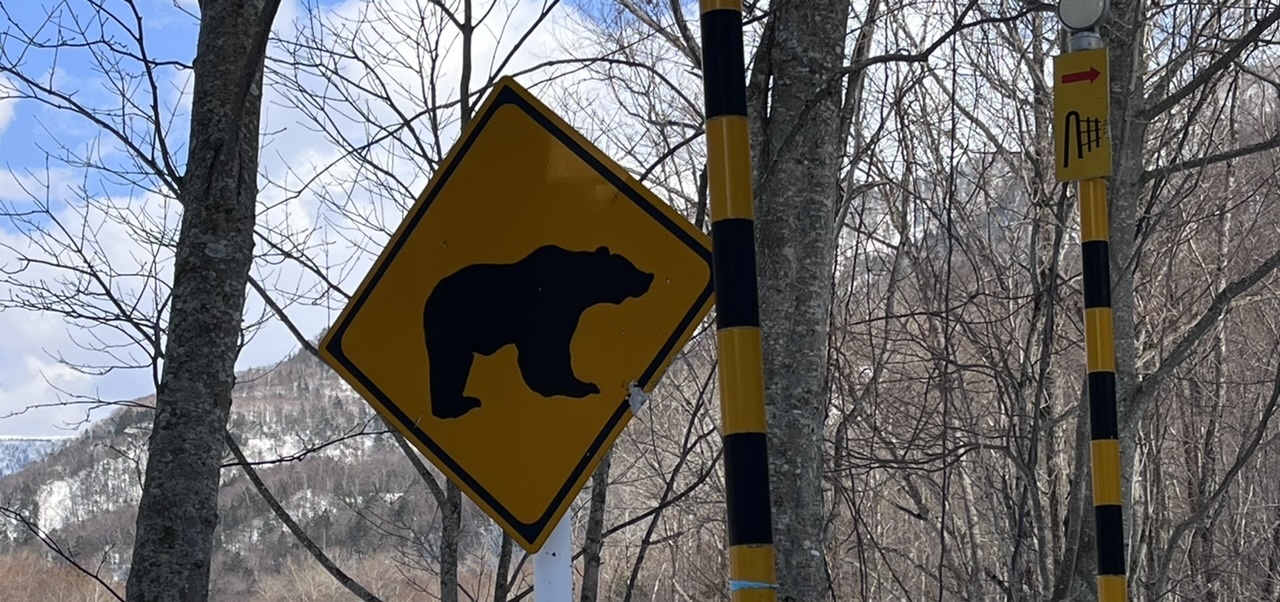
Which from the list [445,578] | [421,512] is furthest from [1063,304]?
[445,578]

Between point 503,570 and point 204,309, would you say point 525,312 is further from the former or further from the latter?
point 503,570

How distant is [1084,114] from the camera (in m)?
3.46

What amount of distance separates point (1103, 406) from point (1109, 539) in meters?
0.39

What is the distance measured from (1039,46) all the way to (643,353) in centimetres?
585

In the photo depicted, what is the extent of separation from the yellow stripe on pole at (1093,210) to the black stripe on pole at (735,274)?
2.38m

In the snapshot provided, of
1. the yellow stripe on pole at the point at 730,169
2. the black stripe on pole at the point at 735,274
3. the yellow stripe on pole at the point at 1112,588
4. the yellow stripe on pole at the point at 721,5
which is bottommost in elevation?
the yellow stripe on pole at the point at 1112,588

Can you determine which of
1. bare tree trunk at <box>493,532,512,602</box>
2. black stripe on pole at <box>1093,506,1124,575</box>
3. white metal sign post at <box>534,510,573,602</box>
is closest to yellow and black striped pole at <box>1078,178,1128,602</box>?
black stripe on pole at <box>1093,506,1124,575</box>

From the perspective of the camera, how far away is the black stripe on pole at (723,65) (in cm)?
150

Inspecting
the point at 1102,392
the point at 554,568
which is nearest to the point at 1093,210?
the point at 1102,392

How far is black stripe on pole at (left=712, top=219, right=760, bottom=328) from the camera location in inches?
57.1

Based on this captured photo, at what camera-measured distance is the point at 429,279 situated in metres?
2.21

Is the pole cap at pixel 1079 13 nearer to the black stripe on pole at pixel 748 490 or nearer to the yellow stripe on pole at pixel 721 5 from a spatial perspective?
the yellow stripe on pole at pixel 721 5

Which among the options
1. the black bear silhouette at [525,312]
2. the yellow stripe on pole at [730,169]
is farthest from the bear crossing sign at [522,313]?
the yellow stripe on pole at [730,169]

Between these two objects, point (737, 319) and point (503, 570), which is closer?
point (737, 319)
